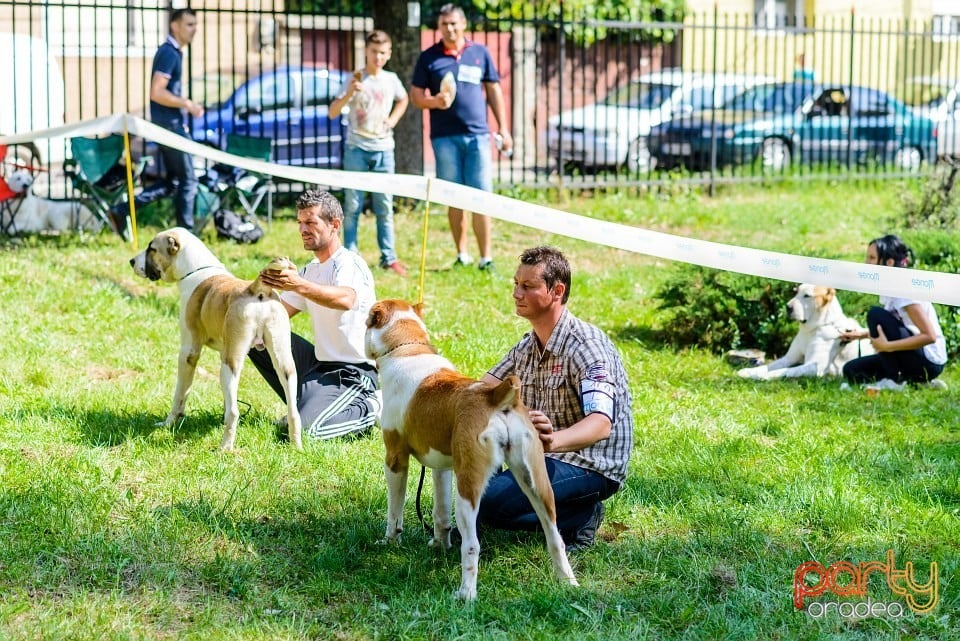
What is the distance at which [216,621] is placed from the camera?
437 cm

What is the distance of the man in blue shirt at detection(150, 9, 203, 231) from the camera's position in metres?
11.3

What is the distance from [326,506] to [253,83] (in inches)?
515

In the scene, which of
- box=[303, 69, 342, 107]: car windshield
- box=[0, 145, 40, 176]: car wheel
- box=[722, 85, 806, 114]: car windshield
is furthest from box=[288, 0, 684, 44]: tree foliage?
box=[0, 145, 40, 176]: car wheel

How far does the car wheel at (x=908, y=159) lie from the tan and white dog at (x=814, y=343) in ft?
35.5

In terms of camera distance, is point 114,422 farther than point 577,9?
No

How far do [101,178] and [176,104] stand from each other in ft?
4.19

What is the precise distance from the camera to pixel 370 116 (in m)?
11.0

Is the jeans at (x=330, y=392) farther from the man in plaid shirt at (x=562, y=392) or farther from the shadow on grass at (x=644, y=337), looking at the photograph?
the shadow on grass at (x=644, y=337)

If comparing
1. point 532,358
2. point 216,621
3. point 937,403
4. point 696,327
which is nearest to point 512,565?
point 532,358

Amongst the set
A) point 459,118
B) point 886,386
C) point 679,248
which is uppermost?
point 459,118

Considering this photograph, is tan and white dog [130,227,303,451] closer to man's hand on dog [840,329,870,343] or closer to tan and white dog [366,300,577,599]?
tan and white dog [366,300,577,599]

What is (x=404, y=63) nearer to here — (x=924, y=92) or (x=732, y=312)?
(x=732, y=312)

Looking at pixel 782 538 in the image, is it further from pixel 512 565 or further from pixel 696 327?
pixel 696 327

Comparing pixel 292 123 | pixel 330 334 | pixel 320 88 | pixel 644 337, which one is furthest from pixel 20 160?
pixel 330 334
